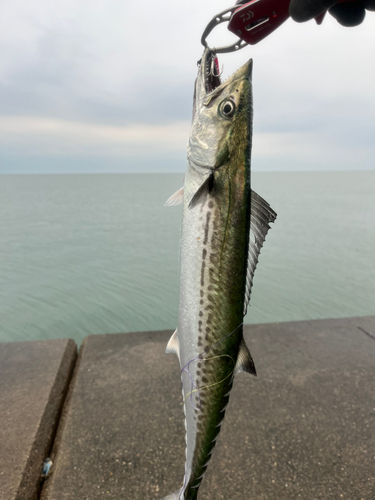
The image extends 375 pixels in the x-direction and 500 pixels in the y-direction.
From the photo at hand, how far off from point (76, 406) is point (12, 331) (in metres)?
4.85

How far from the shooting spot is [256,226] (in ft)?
5.37

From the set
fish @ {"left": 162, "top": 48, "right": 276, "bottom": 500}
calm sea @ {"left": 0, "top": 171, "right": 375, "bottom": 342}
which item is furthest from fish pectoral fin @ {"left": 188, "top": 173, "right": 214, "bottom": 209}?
calm sea @ {"left": 0, "top": 171, "right": 375, "bottom": 342}

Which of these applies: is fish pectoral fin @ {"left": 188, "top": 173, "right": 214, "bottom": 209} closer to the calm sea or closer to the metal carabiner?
the metal carabiner

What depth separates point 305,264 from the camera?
1249cm

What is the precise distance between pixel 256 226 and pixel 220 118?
55 centimetres

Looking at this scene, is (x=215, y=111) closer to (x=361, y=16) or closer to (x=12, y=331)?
(x=361, y=16)

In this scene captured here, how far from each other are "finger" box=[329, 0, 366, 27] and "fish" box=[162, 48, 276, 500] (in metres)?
1.20

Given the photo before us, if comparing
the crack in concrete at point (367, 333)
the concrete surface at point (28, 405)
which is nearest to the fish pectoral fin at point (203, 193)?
the concrete surface at point (28, 405)

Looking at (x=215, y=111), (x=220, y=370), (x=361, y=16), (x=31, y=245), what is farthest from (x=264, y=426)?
(x=31, y=245)

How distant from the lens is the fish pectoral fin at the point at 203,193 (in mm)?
1520

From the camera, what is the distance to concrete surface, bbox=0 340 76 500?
2373 mm

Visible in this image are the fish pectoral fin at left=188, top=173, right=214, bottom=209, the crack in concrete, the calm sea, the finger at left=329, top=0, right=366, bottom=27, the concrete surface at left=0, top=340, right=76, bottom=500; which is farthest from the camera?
the calm sea

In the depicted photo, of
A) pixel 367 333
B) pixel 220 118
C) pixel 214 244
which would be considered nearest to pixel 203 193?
pixel 214 244

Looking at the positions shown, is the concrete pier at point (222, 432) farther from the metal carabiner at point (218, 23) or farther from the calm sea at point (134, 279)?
the calm sea at point (134, 279)
